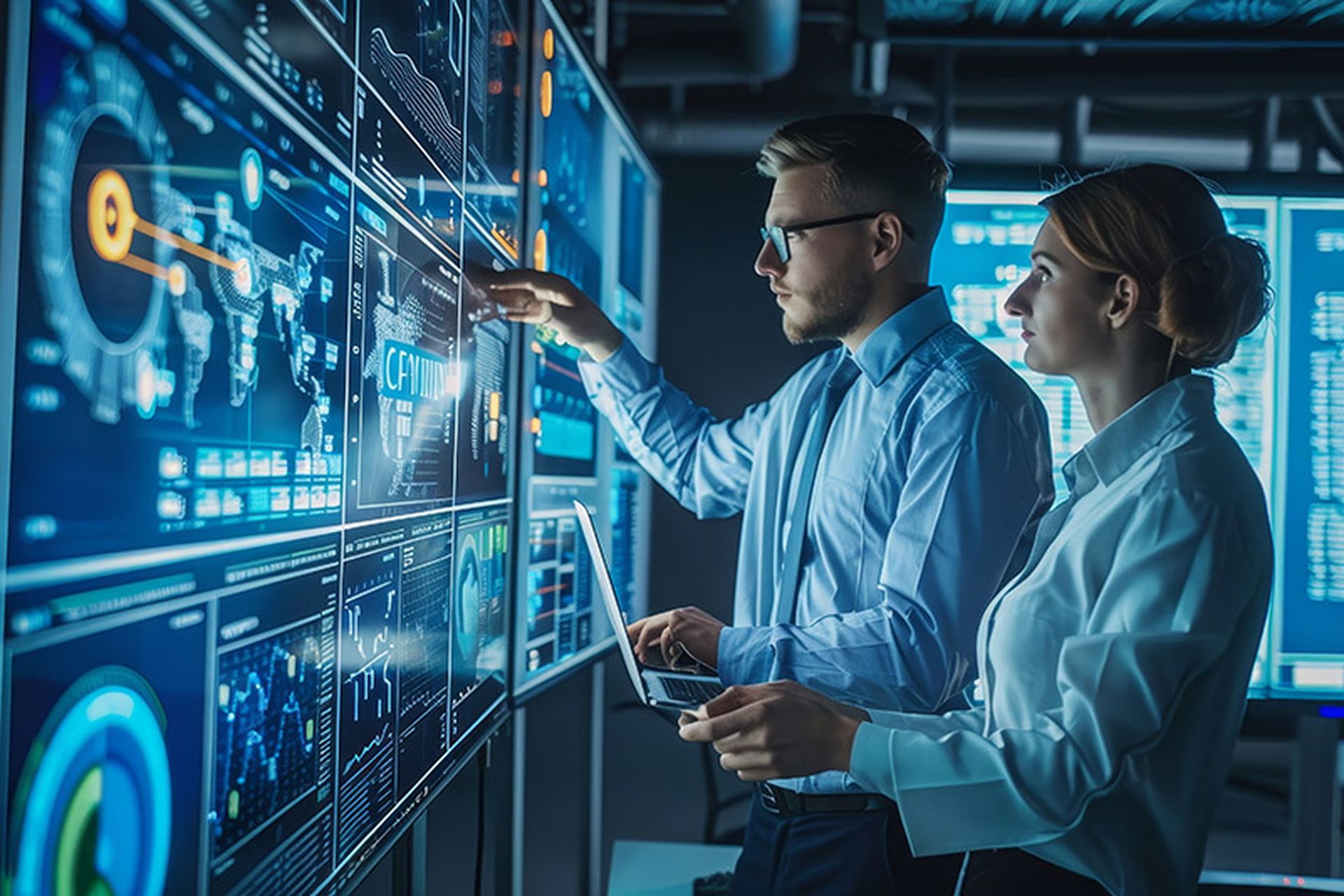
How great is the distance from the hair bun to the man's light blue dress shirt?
360mm

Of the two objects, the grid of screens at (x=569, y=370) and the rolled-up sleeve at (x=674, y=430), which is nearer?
the grid of screens at (x=569, y=370)

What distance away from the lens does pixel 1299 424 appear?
2461 mm

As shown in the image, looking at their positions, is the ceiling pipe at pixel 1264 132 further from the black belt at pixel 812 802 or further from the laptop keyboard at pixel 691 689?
the laptop keyboard at pixel 691 689

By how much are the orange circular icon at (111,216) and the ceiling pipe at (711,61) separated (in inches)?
97.5

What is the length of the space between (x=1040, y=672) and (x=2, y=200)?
1.04 m

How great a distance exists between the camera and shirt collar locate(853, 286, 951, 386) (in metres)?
1.69

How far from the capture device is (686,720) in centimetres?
123

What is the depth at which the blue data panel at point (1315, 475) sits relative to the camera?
8.05 feet

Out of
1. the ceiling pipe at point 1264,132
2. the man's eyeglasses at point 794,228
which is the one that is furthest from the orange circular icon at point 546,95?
the ceiling pipe at point 1264,132

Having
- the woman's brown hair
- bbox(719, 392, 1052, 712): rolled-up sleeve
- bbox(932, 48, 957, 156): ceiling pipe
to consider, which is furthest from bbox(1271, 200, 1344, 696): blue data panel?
the woman's brown hair

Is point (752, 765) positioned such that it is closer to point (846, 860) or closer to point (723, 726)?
point (723, 726)

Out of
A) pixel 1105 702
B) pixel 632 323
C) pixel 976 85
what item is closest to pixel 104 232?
pixel 1105 702

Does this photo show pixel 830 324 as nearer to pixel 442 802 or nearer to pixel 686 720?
pixel 686 720

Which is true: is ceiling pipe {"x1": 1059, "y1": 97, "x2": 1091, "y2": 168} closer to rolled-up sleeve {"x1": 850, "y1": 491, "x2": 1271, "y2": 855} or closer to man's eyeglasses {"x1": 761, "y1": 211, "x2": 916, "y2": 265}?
man's eyeglasses {"x1": 761, "y1": 211, "x2": 916, "y2": 265}
